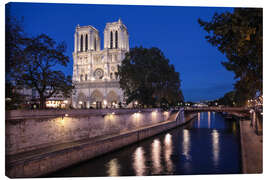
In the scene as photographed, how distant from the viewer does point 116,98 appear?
53562 mm

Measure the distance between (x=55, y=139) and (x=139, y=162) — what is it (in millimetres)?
5176

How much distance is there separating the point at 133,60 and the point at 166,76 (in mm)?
5226

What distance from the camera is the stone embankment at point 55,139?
Answer: 403 inches

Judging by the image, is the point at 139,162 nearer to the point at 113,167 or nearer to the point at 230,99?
the point at 113,167

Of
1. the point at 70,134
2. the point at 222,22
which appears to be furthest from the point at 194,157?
the point at 222,22

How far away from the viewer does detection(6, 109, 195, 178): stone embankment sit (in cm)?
1024

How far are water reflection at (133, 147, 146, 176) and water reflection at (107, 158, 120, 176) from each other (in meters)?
0.98

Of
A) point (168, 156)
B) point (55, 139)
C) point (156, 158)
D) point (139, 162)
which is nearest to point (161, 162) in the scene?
point (156, 158)

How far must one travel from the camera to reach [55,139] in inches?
569

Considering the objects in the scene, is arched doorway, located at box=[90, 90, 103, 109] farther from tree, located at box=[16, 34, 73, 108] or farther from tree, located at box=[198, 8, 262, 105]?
tree, located at box=[198, 8, 262, 105]

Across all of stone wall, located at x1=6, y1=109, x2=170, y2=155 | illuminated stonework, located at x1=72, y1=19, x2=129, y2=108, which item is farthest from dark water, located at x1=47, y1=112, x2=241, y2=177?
illuminated stonework, located at x1=72, y1=19, x2=129, y2=108

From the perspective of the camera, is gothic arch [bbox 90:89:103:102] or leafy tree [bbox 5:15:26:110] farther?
gothic arch [bbox 90:89:103:102]
